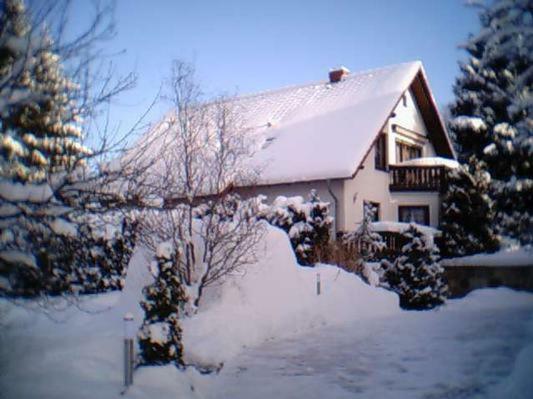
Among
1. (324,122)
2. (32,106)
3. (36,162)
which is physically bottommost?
(36,162)

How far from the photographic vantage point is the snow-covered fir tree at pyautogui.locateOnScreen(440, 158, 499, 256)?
71.1 ft

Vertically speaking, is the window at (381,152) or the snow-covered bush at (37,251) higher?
the window at (381,152)

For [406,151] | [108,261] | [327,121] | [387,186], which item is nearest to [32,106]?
[108,261]

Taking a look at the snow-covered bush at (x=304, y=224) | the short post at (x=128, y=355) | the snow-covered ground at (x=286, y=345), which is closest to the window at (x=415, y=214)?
the snow-covered bush at (x=304, y=224)

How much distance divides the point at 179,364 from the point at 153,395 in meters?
1.07

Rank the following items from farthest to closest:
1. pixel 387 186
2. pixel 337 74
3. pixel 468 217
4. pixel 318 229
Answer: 1. pixel 337 74
2. pixel 387 186
3. pixel 468 217
4. pixel 318 229

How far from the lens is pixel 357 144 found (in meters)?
21.4

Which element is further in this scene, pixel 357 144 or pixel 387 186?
pixel 387 186

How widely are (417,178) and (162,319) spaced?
18839 mm

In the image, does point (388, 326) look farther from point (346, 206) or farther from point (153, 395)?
point (346, 206)

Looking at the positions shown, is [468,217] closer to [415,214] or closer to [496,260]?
[496,260]

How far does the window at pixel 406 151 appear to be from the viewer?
85.8ft

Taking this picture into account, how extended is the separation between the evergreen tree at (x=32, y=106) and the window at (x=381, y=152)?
63.2 feet

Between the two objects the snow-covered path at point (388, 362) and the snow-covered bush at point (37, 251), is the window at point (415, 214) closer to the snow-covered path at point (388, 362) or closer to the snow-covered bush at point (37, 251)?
the snow-covered path at point (388, 362)
